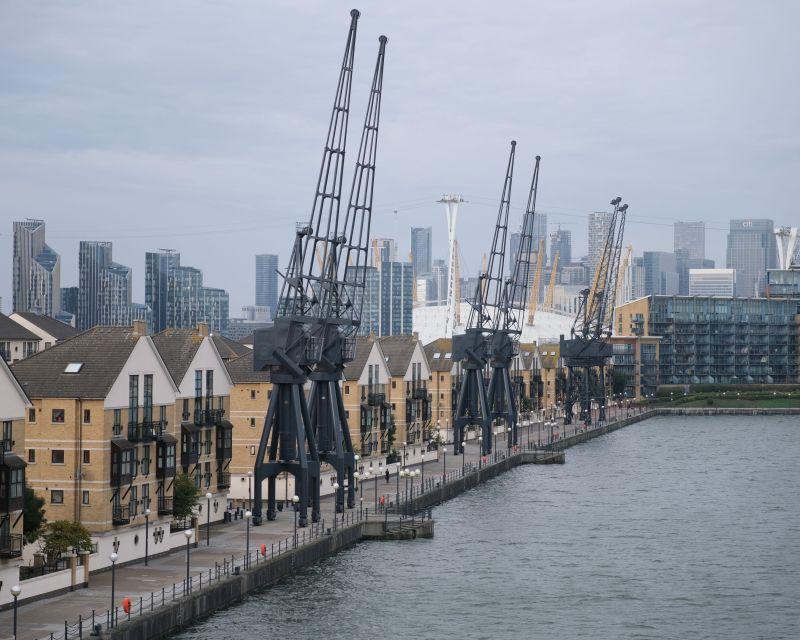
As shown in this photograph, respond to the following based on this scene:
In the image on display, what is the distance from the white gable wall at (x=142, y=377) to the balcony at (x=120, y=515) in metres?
4.81

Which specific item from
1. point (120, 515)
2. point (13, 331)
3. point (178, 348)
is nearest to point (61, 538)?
point (120, 515)

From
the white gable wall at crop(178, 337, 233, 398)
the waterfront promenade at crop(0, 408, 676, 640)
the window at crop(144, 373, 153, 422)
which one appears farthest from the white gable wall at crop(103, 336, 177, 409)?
the waterfront promenade at crop(0, 408, 676, 640)

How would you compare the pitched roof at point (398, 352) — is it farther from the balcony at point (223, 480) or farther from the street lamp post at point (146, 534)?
the street lamp post at point (146, 534)

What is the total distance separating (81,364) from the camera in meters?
65.8

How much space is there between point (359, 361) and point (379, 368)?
423cm

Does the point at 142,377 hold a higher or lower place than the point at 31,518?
higher

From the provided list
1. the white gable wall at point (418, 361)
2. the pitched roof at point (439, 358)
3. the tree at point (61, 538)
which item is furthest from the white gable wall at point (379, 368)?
the tree at point (61, 538)

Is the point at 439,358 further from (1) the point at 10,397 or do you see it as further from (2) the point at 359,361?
(1) the point at 10,397

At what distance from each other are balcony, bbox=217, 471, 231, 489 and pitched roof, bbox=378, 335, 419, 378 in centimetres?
4419

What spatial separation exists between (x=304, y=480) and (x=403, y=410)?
4476 cm

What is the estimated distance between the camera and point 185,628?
54156 millimetres

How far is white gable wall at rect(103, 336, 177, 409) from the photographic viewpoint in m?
64.6

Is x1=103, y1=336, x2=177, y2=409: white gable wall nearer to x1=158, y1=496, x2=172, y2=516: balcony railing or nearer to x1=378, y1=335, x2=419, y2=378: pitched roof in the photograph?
x1=158, y1=496, x2=172, y2=516: balcony railing

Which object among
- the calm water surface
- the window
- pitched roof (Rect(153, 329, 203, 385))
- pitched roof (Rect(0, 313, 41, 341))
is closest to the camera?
the calm water surface
